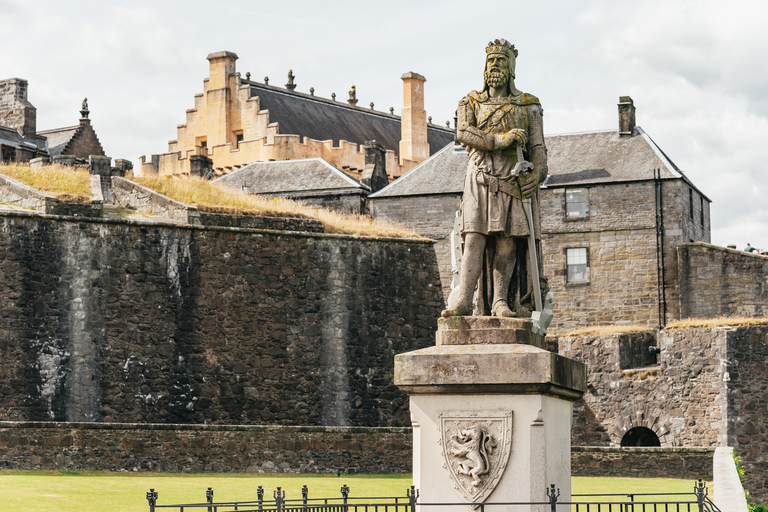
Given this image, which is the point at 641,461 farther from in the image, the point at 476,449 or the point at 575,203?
the point at 476,449

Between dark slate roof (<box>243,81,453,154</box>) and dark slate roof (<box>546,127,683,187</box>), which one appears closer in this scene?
dark slate roof (<box>546,127,683,187</box>)

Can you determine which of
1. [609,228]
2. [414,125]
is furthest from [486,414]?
[414,125]

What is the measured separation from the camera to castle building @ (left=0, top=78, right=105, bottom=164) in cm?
4816

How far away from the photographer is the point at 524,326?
31.0ft

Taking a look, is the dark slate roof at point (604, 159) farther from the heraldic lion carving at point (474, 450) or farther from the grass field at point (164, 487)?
the heraldic lion carving at point (474, 450)

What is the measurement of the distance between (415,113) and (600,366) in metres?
23.0

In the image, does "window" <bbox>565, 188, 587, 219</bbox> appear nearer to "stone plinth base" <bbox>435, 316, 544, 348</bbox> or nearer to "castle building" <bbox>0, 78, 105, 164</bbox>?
"castle building" <bbox>0, 78, 105, 164</bbox>

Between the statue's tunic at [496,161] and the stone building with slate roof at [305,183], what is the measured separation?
31.9m

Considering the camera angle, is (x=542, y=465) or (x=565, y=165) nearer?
(x=542, y=465)

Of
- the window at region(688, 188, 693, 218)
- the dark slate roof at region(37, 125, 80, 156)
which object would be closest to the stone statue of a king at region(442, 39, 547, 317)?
the window at region(688, 188, 693, 218)

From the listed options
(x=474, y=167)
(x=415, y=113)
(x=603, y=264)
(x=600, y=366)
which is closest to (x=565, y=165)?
(x=603, y=264)

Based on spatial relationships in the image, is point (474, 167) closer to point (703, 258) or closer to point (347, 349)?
point (347, 349)

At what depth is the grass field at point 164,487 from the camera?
50.3ft

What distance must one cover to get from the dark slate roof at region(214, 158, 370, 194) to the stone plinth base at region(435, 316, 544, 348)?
3270 centimetres
